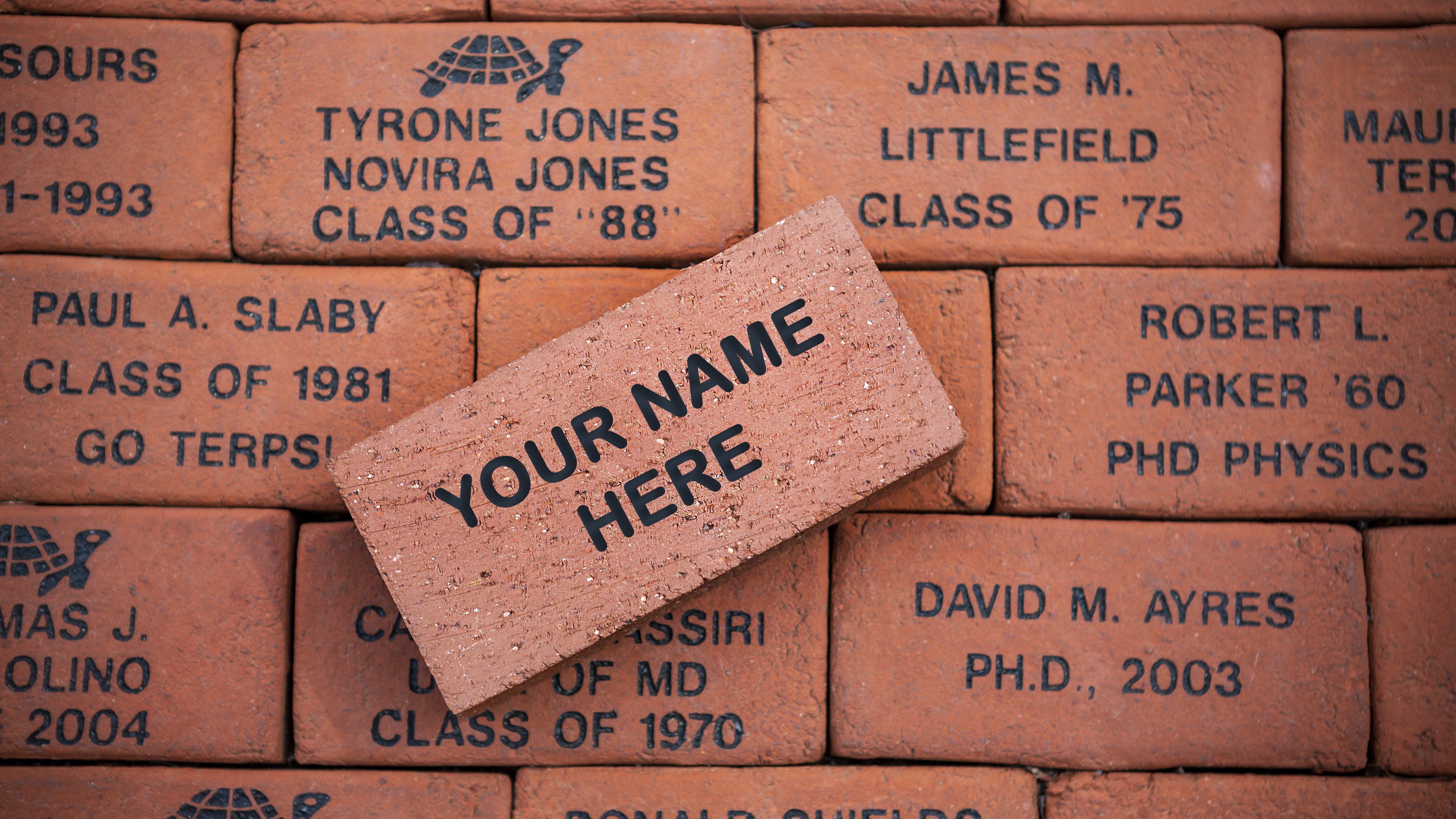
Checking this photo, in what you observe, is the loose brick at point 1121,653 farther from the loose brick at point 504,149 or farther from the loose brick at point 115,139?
the loose brick at point 115,139

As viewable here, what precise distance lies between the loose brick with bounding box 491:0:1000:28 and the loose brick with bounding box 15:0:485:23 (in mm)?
125

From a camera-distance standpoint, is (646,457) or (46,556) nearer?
(646,457)

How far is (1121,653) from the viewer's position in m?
1.42

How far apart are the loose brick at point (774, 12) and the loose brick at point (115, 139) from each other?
1.83 ft

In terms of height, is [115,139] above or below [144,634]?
above

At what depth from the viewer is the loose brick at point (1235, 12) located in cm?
149

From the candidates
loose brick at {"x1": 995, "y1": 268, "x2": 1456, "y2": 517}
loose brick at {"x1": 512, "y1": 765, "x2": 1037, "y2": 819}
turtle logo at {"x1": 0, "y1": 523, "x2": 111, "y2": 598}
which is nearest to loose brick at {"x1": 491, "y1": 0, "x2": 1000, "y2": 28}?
loose brick at {"x1": 995, "y1": 268, "x2": 1456, "y2": 517}

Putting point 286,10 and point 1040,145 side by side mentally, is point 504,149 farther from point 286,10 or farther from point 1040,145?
point 1040,145

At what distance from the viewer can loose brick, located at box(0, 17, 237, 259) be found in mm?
1472

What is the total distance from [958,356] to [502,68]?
37.8 inches

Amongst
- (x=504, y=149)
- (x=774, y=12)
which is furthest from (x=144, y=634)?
(x=774, y=12)

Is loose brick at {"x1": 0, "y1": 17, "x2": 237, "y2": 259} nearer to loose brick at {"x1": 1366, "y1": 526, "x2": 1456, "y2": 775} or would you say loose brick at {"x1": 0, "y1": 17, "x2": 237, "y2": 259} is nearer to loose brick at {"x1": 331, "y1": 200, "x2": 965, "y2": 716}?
loose brick at {"x1": 331, "y1": 200, "x2": 965, "y2": 716}

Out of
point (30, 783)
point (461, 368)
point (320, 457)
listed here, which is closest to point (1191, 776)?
point (461, 368)

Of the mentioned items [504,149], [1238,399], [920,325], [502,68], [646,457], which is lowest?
[646,457]
